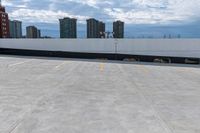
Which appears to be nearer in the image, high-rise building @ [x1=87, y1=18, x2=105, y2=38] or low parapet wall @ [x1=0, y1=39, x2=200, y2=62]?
low parapet wall @ [x1=0, y1=39, x2=200, y2=62]

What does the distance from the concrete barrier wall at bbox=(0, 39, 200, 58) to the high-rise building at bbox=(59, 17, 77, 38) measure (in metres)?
10.5

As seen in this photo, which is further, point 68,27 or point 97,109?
point 68,27

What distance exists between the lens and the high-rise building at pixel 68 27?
35.3 m

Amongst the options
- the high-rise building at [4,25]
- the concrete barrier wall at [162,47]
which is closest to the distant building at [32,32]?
the high-rise building at [4,25]

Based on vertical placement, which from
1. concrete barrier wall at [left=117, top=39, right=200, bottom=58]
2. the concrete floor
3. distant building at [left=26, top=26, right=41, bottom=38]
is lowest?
the concrete floor

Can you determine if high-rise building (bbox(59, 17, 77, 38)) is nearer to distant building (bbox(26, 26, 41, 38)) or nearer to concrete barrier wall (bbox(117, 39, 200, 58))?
distant building (bbox(26, 26, 41, 38))

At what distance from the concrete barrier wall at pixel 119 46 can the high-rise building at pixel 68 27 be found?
34.6 ft

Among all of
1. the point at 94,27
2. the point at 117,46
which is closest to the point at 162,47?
the point at 117,46

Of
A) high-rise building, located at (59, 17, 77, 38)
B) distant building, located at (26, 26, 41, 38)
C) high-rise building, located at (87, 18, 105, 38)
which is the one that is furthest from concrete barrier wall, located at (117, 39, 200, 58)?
distant building, located at (26, 26, 41, 38)

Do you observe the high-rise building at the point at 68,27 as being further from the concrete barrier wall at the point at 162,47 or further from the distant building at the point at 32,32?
the concrete barrier wall at the point at 162,47

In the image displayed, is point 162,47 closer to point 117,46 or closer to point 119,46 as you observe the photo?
point 119,46

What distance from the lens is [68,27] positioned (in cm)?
3750

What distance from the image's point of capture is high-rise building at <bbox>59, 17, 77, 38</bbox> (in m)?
35.3

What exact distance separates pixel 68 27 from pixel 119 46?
1700 cm
